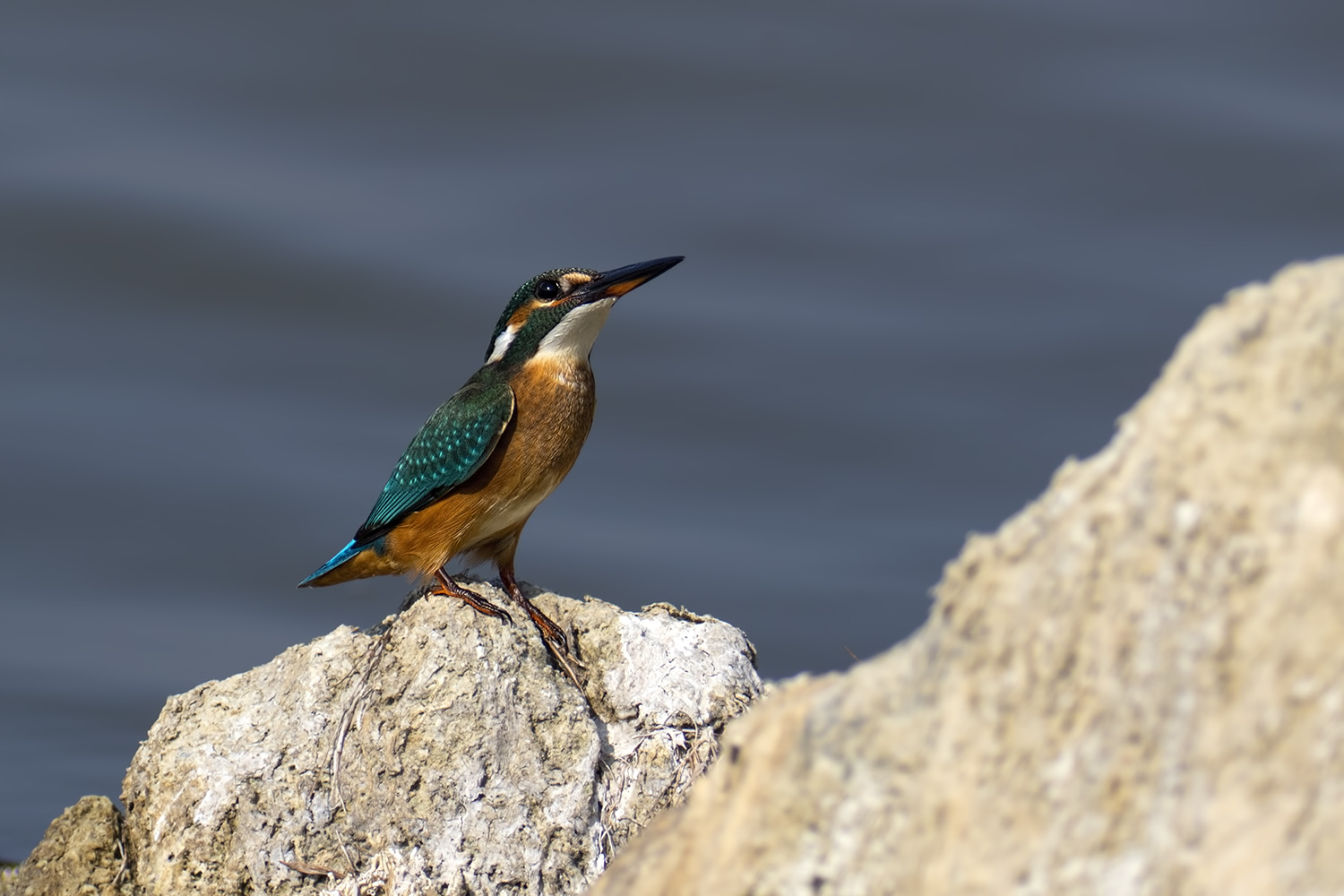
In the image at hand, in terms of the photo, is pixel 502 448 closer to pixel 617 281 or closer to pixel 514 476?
pixel 514 476

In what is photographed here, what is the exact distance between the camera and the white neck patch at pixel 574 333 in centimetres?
557

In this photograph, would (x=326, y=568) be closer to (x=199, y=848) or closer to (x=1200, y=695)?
(x=199, y=848)

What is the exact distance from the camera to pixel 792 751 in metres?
2.40

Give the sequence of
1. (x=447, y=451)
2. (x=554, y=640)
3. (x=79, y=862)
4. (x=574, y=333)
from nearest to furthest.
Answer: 1. (x=79, y=862)
2. (x=554, y=640)
3. (x=447, y=451)
4. (x=574, y=333)

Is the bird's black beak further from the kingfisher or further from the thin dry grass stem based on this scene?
the thin dry grass stem

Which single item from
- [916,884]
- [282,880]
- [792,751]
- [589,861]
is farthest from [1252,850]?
[282,880]

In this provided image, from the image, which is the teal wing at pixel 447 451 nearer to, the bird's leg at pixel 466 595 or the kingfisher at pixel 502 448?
the kingfisher at pixel 502 448

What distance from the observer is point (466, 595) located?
193 inches

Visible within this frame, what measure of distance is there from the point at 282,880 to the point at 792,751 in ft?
8.32

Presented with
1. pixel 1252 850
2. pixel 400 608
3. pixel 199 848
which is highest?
pixel 400 608

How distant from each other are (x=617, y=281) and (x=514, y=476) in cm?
84

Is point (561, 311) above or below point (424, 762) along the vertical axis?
above

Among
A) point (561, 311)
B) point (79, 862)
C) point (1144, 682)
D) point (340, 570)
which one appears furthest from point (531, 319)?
point (1144, 682)

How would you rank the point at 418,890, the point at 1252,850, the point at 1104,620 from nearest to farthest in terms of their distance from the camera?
the point at 1252,850, the point at 1104,620, the point at 418,890
